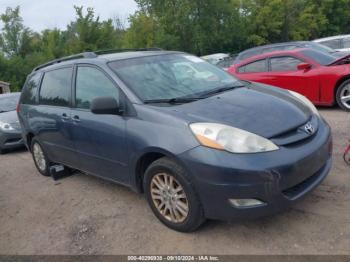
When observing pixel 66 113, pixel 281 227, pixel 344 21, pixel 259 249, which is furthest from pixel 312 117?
pixel 344 21

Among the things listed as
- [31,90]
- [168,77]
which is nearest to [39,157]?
[31,90]

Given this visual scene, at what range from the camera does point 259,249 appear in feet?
11.1

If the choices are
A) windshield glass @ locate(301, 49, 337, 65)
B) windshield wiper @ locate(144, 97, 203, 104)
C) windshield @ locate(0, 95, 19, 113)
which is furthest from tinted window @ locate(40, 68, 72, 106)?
windshield glass @ locate(301, 49, 337, 65)

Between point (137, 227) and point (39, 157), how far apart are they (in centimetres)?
284

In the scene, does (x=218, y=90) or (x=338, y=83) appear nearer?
(x=218, y=90)

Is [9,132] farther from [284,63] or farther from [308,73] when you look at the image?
[308,73]

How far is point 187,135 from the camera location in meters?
3.50

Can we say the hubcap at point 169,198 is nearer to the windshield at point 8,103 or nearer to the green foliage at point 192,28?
the windshield at point 8,103

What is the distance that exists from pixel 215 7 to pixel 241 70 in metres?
22.0

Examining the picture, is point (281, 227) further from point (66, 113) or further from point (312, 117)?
point (66, 113)

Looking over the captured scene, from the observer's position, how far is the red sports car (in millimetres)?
7801

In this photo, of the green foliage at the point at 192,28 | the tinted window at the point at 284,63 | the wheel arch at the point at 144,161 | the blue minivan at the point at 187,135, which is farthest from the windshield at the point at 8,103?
the green foliage at the point at 192,28

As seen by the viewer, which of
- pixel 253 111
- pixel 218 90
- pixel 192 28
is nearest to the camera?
pixel 253 111

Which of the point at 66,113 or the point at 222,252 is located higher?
the point at 66,113
